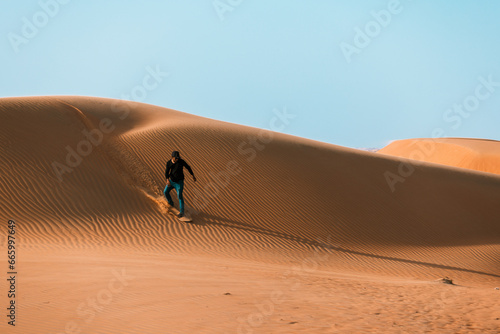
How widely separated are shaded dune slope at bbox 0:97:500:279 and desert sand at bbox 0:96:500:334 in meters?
0.07

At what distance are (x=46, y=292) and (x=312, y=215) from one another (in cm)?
1088

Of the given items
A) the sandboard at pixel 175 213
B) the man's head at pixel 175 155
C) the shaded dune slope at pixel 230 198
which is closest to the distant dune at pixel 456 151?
the shaded dune slope at pixel 230 198

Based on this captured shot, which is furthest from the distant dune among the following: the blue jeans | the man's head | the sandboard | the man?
the man's head

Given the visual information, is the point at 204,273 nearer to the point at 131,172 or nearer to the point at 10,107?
the point at 131,172

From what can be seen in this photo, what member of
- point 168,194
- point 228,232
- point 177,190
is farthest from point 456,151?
point 177,190

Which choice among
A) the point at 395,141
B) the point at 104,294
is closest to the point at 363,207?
the point at 104,294

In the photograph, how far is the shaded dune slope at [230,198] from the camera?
42.9ft

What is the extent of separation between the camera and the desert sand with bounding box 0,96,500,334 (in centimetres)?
603

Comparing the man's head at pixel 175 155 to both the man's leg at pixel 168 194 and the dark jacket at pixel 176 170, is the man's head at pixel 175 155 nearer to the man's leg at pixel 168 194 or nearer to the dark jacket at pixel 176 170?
the dark jacket at pixel 176 170

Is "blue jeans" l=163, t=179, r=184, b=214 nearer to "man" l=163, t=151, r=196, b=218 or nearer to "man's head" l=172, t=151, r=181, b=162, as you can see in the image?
"man" l=163, t=151, r=196, b=218

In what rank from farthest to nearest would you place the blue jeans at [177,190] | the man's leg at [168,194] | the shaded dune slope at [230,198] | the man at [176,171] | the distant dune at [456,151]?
the distant dune at [456,151], the man's leg at [168,194], the blue jeans at [177,190], the man at [176,171], the shaded dune slope at [230,198]

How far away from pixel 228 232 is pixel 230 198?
229cm

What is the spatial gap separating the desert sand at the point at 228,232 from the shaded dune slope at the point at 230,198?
0.21 ft

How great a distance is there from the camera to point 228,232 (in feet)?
45.8
